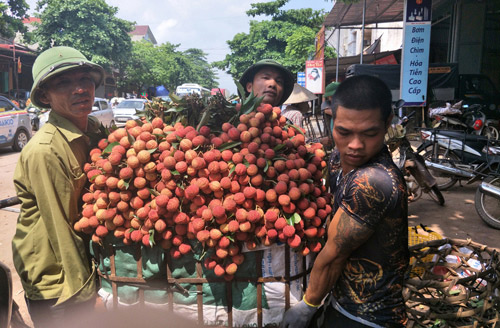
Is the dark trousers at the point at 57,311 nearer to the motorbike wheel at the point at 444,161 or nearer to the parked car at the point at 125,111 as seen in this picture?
the motorbike wheel at the point at 444,161

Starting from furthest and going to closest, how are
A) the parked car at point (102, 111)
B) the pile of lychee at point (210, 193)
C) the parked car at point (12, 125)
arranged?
the parked car at point (102, 111)
the parked car at point (12, 125)
the pile of lychee at point (210, 193)

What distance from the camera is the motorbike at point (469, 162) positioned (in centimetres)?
474

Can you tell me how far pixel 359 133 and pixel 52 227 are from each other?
1.44 meters

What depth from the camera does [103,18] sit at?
27266 millimetres

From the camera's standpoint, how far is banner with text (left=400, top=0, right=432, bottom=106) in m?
7.99

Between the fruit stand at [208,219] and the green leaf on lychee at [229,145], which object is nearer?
the fruit stand at [208,219]

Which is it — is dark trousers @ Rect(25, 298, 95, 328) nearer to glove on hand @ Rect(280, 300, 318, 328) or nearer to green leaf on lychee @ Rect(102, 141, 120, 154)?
green leaf on lychee @ Rect(102, 141, 120, 154)

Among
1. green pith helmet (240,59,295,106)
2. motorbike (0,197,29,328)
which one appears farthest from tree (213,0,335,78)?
motorbike (0,197,29,328)

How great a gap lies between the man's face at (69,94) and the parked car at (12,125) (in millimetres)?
9677

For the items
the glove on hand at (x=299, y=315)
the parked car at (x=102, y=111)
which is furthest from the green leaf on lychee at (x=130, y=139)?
the parked car at (x=102, y=111)

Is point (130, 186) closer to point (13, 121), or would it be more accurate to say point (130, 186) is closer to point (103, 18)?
point (13, 121)

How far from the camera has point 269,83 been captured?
2.60 meters

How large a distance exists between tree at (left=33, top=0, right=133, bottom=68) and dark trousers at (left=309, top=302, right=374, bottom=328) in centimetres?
2824

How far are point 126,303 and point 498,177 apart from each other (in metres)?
4.91
